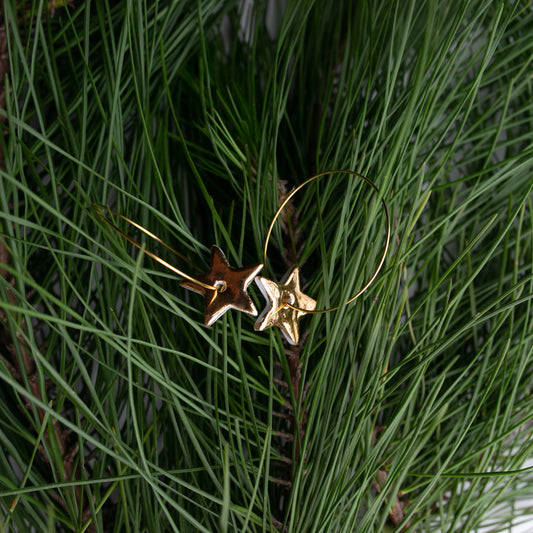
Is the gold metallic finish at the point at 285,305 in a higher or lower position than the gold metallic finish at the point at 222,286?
lower

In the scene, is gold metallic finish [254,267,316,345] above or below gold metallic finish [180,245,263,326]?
below

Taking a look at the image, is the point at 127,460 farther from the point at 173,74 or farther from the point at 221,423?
the point at 173,74
